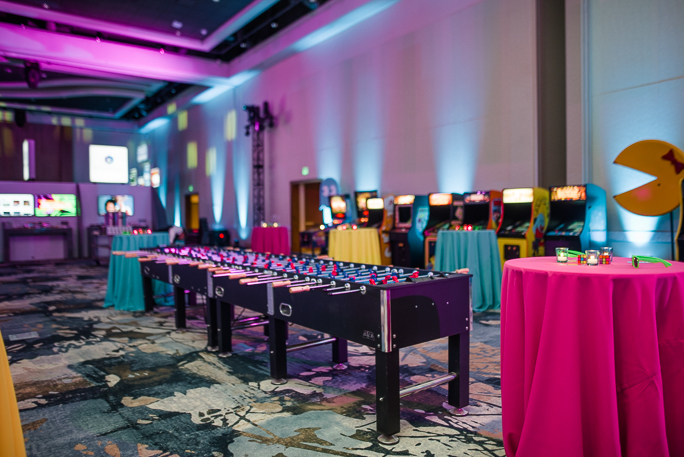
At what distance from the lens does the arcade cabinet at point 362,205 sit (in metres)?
7.96

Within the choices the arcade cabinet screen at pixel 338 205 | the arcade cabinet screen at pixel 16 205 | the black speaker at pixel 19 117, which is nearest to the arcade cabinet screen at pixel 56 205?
the arcade cabinet screen at pixel 16 205

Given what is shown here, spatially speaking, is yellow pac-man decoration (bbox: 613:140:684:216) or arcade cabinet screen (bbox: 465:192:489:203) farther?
arcade cabinet screen (bbox: 465:192:489:203)

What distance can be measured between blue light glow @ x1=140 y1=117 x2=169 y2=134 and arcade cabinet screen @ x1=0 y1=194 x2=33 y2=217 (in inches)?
224

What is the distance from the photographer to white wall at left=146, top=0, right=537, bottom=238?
6.30m

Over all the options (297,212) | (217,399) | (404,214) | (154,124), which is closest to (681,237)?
(404,214)

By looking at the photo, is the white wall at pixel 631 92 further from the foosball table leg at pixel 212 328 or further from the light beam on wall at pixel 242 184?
the light beam on wall at pixel 242 184

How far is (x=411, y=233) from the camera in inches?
273

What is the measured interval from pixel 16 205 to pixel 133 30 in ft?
19.0

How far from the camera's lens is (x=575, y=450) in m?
1.71

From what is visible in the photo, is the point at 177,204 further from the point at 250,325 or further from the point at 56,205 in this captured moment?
the point at 250,325

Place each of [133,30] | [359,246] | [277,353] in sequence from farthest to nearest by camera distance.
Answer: [133,30]
[359,246]
[277,353]

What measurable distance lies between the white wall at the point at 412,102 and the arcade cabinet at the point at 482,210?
644 mm

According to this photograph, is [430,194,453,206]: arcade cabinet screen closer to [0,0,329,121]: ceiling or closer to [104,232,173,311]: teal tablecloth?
[104,232,173,311]: teal tablecloth

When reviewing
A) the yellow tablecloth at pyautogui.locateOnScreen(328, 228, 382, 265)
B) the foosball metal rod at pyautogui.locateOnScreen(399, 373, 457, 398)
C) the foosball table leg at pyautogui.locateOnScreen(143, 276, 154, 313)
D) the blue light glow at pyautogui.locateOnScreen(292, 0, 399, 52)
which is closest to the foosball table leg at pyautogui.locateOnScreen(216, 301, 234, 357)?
the foosball metal rod at pyautogui.locateOnScreen(399, 373, 457, 398)
